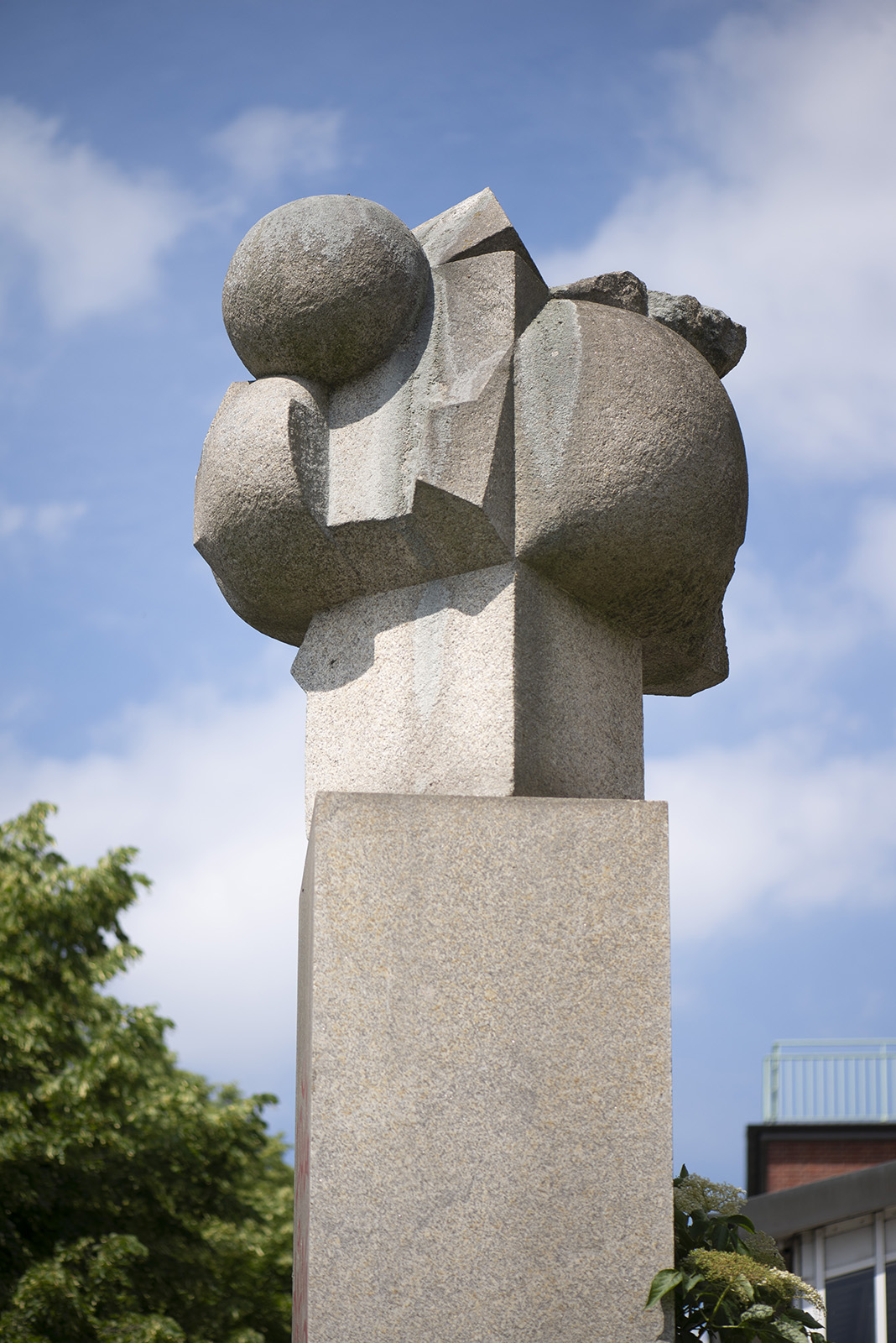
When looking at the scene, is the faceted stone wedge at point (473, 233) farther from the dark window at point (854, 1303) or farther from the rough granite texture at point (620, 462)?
the dark window at point (854, 1303)

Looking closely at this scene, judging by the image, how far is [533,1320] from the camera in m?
3.46

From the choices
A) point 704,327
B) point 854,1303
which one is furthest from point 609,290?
point 854,1303

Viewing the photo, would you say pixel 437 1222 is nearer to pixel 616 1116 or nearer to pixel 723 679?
pixel 616 1116

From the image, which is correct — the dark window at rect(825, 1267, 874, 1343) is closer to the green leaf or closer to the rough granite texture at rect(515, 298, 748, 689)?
the green leaf

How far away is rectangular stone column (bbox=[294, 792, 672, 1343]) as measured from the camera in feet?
11.4

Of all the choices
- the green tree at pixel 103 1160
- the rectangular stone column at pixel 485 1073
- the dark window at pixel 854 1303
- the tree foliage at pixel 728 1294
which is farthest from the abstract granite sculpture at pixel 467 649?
the green tree at pixel 103 1160

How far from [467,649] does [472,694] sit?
151 mm

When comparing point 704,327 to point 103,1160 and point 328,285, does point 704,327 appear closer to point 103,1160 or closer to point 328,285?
point 328,285

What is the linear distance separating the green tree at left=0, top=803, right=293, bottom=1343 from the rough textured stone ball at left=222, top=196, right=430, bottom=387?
34.5 ft

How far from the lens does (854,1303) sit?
1152 centimetres

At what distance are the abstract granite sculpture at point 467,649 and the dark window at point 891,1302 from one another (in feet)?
29.3

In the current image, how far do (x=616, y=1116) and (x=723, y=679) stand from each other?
211 cm

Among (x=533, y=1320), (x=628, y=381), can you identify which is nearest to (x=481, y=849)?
(x=533, y=1320)

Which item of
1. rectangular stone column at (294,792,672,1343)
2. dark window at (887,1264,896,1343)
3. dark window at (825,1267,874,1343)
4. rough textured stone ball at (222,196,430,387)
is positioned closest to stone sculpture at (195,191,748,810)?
rough textured stone ball at (222,196,430,387)
